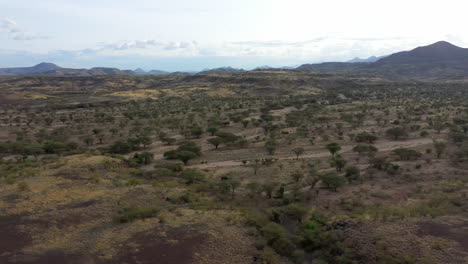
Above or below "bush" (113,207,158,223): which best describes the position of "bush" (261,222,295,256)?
below

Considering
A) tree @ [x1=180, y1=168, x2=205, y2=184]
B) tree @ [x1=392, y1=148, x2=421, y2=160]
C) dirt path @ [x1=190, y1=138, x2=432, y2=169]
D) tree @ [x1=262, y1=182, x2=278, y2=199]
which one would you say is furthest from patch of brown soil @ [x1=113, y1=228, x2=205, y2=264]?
tree @ [x1=392, y1=148, x2=421, y2=160]

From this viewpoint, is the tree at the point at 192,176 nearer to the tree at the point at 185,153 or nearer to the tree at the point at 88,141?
the tree at the point at 185,153

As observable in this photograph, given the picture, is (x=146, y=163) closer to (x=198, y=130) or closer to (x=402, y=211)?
(x=198, y=130)

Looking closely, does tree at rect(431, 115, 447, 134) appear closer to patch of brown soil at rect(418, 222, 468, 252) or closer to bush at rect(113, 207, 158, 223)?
patch of brown soil at rect(418, 222, 468, 252)

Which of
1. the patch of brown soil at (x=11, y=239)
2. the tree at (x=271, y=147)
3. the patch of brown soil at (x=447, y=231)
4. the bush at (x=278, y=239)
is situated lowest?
the bush at (x=278, y=239)

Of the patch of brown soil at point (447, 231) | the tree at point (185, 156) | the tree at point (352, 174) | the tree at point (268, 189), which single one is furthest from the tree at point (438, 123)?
the tree at point (185, 156)

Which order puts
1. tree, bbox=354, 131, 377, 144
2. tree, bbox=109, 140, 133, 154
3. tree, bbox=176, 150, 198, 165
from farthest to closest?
tree, bbox=354, 131, 377, 144 < tree, bbox=109, 140, 133, 154 < tree, bbox=176, 150, 198, 165

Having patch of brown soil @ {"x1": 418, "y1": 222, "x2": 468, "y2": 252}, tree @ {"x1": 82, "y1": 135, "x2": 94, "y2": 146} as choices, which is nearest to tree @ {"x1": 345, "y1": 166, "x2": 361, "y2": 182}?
patch of brown soil @ {"x1": 418, "y1": 222, "x2": 468, "y2": 252}

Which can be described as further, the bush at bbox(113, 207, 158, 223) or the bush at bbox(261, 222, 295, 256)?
the bush at bbox(113, 207, 158, 223)

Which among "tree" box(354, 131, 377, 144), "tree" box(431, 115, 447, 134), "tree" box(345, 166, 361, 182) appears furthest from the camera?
"tree" box(431, 115, 447, 134)

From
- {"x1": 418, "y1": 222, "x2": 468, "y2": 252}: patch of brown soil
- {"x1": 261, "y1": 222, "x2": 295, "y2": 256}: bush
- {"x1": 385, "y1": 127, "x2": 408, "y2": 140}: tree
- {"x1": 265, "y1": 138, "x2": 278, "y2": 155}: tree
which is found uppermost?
{"x1": 385, "y1": 127, "x2": 408, "y2": 140}: tree

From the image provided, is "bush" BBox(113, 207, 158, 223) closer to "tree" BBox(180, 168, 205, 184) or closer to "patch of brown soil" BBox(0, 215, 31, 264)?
"patch of brown soil" BBox(0, 215, 31, 264)
